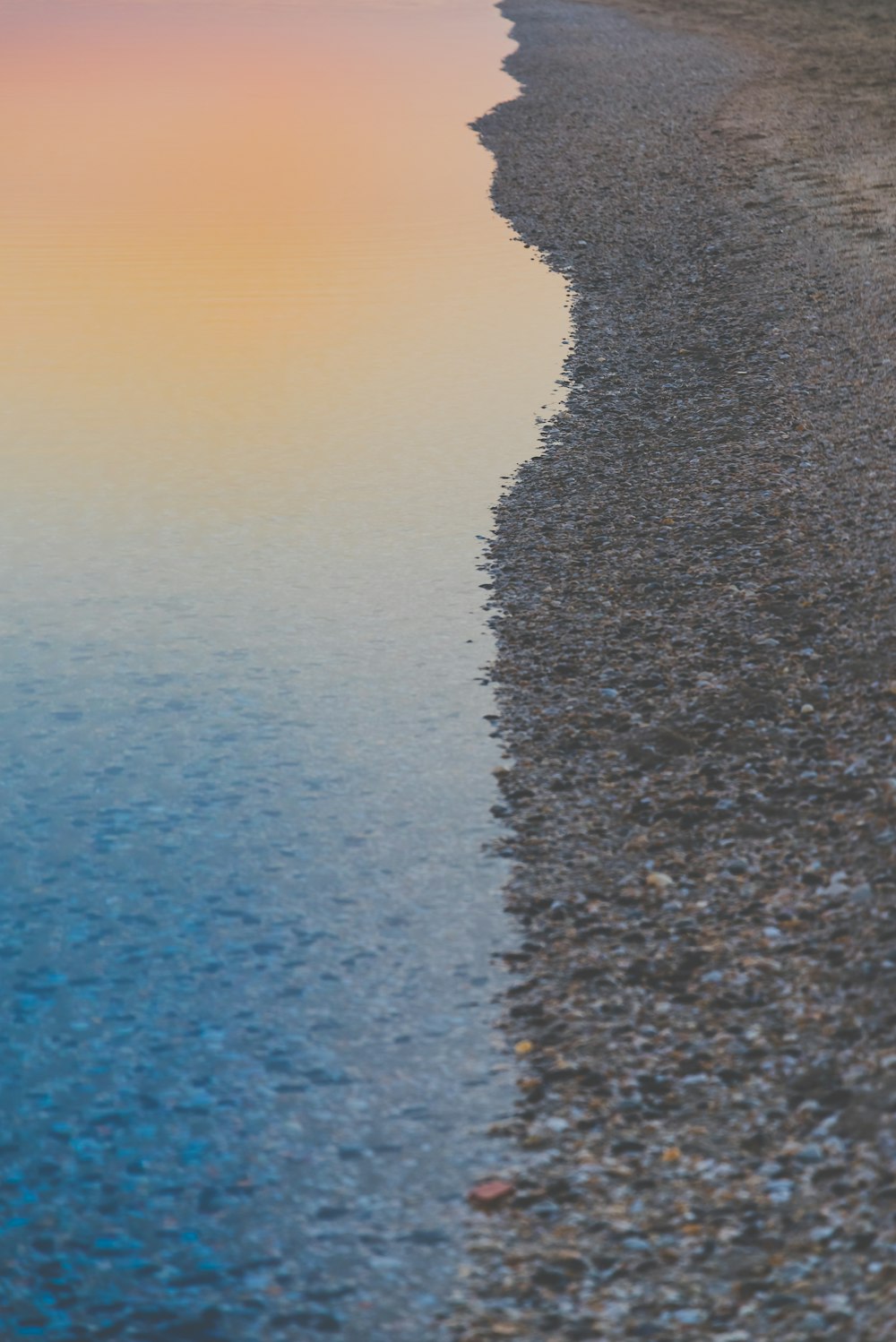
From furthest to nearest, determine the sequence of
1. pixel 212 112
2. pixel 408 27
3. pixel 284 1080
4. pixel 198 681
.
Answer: pixel 408 27
pixel 212 112
pixel 198 681
pixel 284 1080

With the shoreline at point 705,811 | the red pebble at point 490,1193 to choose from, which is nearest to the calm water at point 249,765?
the red pebble at point 490,1193

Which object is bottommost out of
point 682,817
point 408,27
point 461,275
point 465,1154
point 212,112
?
point 465,1154

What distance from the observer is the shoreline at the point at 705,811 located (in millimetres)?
3689

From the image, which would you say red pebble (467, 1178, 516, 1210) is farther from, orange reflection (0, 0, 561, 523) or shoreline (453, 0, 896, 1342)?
orange reflection (0, 0, 561, 523)

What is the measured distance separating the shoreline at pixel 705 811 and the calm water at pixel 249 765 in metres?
0.27

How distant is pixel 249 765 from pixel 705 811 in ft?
5.93

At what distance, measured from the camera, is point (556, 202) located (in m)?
14.5

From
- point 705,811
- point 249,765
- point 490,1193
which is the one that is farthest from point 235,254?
point 490,1193

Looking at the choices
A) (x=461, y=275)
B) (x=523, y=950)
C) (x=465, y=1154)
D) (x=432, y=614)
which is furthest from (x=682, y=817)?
(x=461, y=275)

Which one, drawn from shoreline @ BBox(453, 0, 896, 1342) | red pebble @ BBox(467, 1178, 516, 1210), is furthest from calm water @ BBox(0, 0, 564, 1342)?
shoreline @ BBox(453, 0, 896, 1342)

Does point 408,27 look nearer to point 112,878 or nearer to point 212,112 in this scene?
point 212,112

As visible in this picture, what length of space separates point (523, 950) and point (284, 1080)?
932mm

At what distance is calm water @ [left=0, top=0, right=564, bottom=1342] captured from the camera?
392 cm

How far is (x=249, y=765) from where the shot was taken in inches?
235
